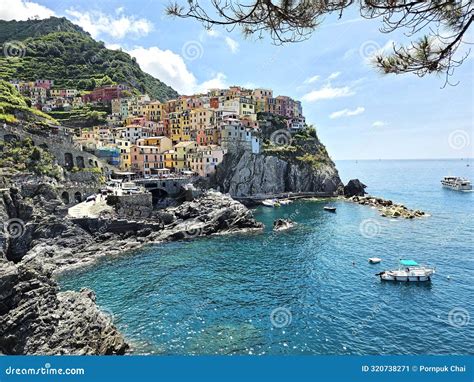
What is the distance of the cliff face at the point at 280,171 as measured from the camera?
2517 inches

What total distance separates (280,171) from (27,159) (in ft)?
158

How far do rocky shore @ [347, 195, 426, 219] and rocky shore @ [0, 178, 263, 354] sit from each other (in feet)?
80.7

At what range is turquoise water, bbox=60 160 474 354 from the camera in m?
17.6

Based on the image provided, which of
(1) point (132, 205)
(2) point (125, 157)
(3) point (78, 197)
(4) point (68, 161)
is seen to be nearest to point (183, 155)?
(2) point (125, 157)

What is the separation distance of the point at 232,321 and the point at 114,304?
351 inches

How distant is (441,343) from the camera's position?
56.6 feet

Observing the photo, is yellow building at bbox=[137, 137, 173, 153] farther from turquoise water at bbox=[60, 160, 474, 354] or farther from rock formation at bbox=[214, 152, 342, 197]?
turquoise water at bbox=[60, 160, 474, 354]

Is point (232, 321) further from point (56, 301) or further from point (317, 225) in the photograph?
point (317, 225)

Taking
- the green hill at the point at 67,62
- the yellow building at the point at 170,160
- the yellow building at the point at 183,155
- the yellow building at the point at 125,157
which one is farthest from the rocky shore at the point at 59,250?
the green hill at the point at 67,62

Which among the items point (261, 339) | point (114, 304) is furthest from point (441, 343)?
point (114, 304)

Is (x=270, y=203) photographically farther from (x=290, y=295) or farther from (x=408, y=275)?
(x=290, y=295)

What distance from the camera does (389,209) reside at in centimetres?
5581

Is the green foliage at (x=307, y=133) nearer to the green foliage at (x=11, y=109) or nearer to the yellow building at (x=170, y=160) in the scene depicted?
the yellow building at (x=170, y=160)

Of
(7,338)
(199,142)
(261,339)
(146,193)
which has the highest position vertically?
(199,142)
